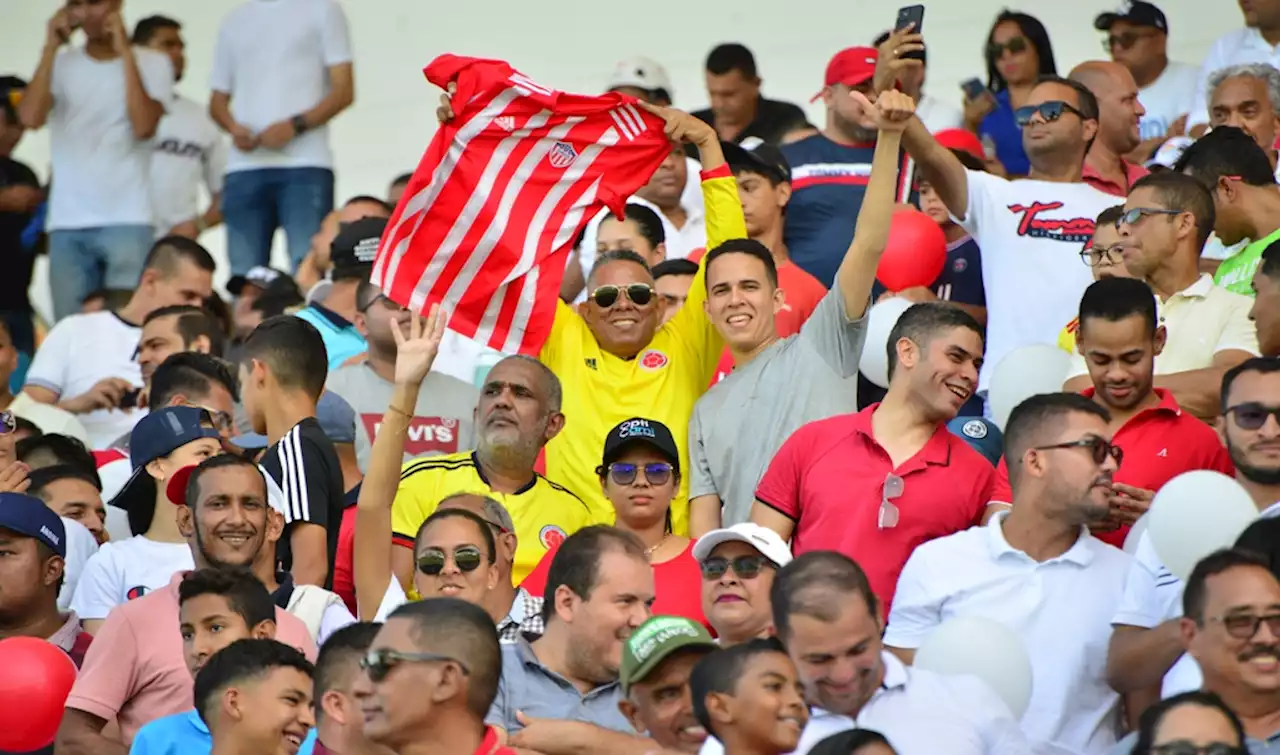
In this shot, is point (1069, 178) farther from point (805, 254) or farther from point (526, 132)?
point (526, 132)

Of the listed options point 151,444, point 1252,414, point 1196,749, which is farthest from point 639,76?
point 1196,749

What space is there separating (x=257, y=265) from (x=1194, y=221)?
19.1 feet

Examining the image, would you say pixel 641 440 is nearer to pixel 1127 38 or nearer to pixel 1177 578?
pixel 1177 578

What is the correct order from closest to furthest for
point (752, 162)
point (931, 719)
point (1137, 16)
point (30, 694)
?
point (931, 719)
point (30, 694)
point (752, 162)
point (1137, 16)

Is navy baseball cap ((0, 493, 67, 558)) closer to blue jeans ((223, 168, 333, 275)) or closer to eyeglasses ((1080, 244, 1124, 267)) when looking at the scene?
eyeglasses ((1080, 244, 1124, 267))

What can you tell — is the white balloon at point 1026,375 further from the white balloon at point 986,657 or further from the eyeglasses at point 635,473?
the white balloon at point 986,657

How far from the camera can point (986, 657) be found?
5.53 metres

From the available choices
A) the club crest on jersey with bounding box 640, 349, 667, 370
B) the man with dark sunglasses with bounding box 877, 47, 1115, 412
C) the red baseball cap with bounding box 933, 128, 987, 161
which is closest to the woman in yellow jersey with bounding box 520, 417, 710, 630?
the club crest on jersey with bounding box 640, 349, 667, 370

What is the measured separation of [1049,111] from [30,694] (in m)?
4.39

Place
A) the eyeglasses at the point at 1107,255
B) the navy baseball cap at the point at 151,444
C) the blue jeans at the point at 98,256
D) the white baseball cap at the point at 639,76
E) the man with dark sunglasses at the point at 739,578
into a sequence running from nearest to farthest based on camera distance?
1. the man with dark sunglasses at the point at 739,578
2. the navy baseball cap at the point at 151,444
3. the eyeglasses at the point at 1107,255
4. the white baseball cap at the point at 639,76
5. the blue jeans at the point at 98,256

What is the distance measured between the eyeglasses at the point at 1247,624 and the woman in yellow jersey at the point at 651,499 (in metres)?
1.88

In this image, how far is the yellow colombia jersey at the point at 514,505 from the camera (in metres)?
7.36

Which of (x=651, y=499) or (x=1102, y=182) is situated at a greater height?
(x=1102, y=182)

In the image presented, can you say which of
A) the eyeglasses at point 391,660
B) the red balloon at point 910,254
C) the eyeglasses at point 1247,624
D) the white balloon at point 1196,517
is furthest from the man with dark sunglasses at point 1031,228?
the eyeglasses at point 391,660
